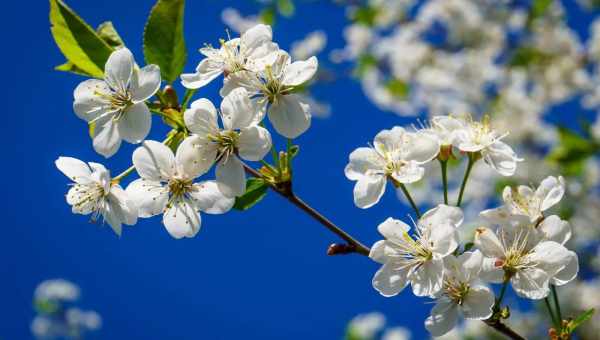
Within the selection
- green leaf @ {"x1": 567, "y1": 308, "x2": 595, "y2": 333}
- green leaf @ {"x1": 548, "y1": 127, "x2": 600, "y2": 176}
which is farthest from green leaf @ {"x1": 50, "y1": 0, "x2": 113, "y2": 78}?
green leaf @ {"x1": 548, "y1": 127, "x2": 600, "y2": 176}

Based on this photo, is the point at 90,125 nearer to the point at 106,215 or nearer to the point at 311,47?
the point at 106,215

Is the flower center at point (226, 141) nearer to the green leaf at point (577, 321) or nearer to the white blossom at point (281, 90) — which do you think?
the white blossom at point (281, 90)

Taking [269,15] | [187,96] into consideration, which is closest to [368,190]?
[187,96]

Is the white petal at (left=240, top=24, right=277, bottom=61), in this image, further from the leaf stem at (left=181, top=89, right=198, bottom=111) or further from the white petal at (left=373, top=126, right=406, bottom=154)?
the white petal at (left=373, top=126, right=406, bottom=154)

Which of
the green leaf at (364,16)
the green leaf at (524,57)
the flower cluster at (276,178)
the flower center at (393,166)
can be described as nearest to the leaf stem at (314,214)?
the flower cluster at (276,178)

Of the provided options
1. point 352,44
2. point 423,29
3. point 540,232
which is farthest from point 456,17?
point 540,232

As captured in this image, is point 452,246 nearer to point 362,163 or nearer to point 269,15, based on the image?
point 362,163
